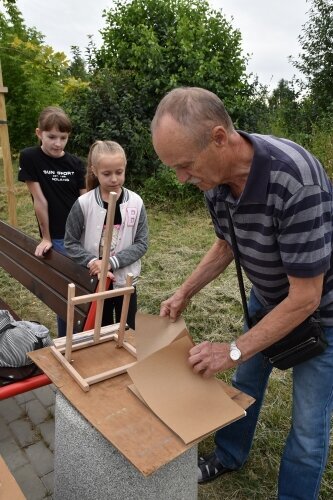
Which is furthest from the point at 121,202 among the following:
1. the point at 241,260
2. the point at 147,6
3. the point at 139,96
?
the point at 147,6

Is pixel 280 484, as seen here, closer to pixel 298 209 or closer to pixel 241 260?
pixel 241 260

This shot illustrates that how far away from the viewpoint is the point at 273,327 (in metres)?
1.31

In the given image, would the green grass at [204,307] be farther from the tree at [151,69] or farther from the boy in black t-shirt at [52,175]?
the tree at [151,69]

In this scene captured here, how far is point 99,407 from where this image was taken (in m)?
1.28

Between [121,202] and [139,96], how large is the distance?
571 centimetres

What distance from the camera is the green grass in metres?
2.08

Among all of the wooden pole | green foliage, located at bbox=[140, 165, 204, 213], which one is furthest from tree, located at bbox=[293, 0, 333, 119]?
the wooden pole

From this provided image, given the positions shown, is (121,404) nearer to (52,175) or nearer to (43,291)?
(43,291)

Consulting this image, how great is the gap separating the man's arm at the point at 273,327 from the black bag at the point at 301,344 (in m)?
0.11

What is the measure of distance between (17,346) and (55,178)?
1472mm

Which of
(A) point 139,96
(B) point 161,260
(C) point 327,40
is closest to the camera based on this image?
(B) point 161,260

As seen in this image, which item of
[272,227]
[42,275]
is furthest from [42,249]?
[272,227]

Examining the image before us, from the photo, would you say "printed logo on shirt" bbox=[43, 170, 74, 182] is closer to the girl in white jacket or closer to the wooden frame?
the girl in white jacket

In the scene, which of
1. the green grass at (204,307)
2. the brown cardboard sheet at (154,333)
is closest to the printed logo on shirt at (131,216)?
the brown cardboard sheet at (154,333)
